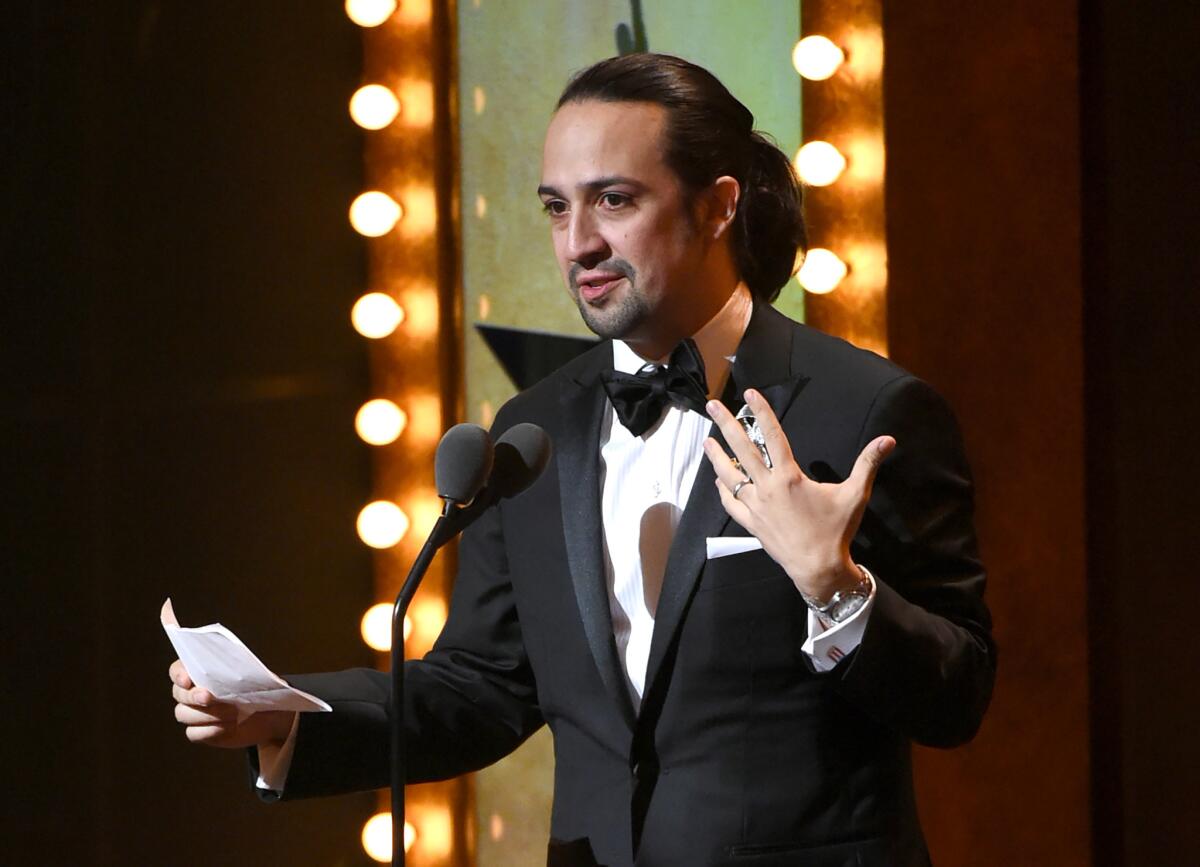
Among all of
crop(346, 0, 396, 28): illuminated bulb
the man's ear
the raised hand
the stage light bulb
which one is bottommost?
the stage light bulb

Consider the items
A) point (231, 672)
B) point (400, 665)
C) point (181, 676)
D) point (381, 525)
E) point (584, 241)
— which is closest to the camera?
point (400, 665)

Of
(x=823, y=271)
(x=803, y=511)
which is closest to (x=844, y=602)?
(x=803, y=511)

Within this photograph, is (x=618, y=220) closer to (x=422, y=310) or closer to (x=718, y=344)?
(x=718, y=344)

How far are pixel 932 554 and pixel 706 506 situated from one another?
0.26 meters

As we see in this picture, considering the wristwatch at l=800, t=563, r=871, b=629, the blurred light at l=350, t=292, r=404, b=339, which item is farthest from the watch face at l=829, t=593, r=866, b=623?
the blurred light at l=350, t=292, r=404, b=339

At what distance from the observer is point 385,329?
2965 mm

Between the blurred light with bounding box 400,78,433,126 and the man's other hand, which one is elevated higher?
the blurred light with bounding box 400,78,433,126

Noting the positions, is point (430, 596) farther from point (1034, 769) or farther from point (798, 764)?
A: point (798, 764)

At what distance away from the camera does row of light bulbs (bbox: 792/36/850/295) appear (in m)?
2.59

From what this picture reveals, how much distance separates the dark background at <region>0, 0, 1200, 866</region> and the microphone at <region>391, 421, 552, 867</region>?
3.67 ft

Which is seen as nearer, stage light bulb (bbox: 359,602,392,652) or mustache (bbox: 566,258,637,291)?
mustache (bbox: 566,258,637,291)

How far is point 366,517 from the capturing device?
115 inches

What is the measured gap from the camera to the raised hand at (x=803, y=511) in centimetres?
149

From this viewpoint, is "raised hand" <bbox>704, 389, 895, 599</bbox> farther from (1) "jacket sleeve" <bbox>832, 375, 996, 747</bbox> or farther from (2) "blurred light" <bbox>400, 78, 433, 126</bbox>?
(2) "blurred light" <bbox>400, 78, 433, 126</bbox>
